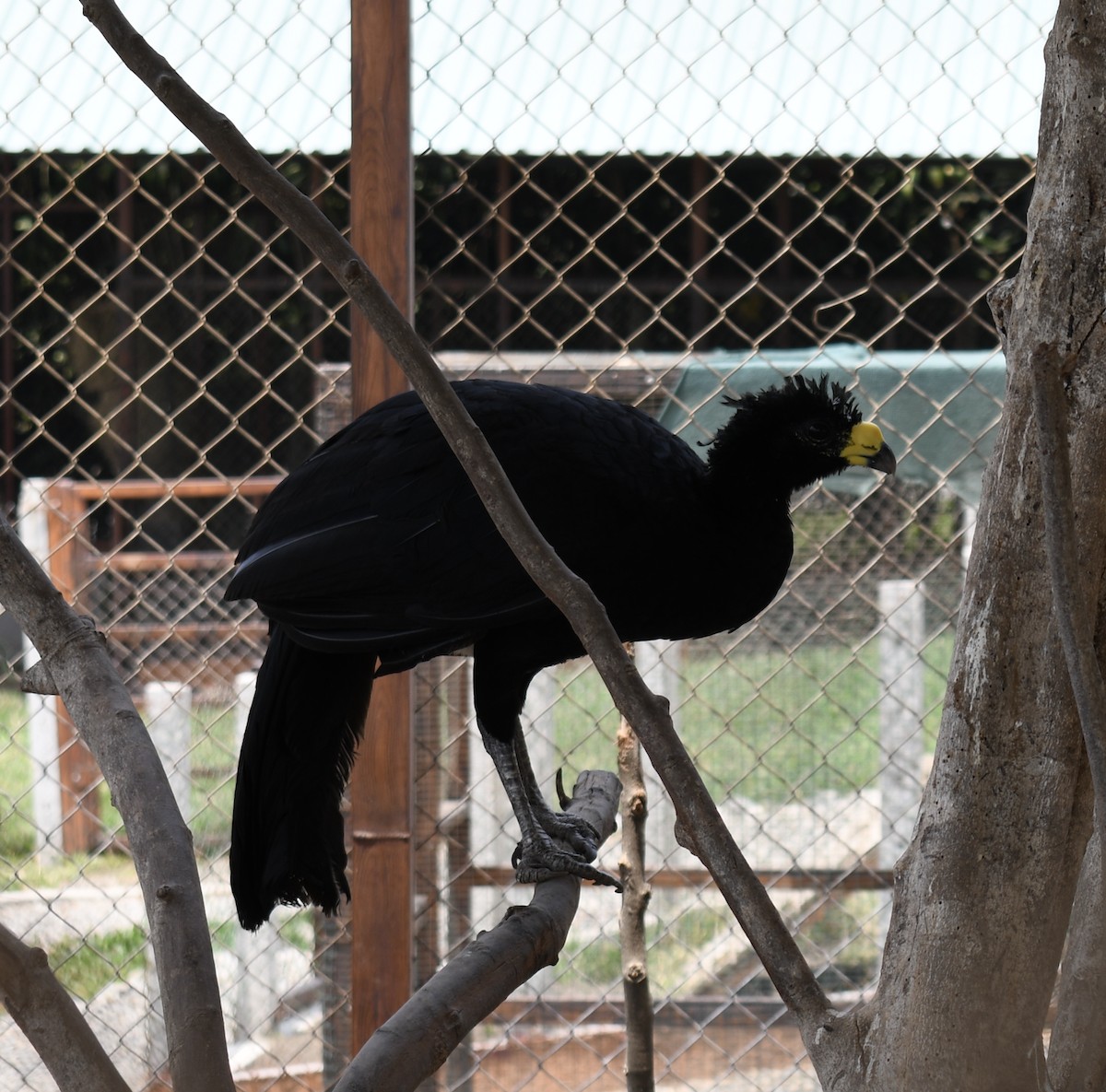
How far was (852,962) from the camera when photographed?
3.18 metres

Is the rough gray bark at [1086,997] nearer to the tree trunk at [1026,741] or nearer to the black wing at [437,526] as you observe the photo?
the tree trunk at [1026,741]

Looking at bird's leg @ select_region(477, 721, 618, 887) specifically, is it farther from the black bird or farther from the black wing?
the black wing

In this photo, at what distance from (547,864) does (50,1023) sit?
0.79 metres

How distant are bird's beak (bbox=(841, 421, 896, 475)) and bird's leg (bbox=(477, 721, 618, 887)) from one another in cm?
55

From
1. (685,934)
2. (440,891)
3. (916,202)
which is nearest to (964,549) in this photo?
(685,934)

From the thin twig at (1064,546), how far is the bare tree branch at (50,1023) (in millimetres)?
655

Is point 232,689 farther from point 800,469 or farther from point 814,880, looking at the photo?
point 800,469

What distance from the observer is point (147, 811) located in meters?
0.98

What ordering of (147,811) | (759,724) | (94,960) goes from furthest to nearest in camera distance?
(759,724) → (94,960) → (147,811)

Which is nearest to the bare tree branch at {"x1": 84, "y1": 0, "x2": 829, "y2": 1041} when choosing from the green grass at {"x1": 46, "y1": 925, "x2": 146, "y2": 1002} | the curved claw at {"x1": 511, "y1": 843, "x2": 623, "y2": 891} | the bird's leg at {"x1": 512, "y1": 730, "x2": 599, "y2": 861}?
the curved claw at {"x1": 511, "y1": 843, "x2": 623, "y2": 891}

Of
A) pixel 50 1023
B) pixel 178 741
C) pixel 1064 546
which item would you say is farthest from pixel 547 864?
pixel 178 741

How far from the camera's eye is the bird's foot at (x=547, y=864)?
1.55 meters

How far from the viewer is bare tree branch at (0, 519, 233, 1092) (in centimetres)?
87

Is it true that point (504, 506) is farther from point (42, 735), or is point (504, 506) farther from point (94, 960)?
point (42, 735)
